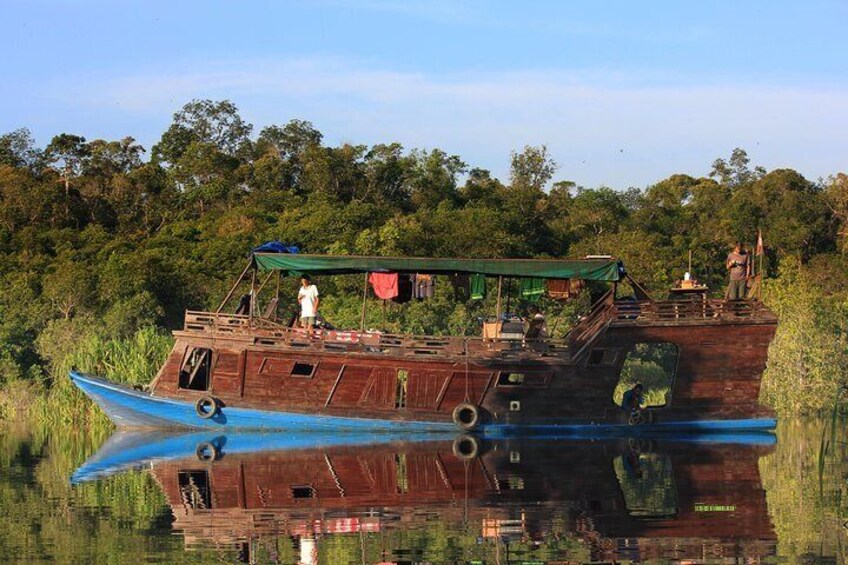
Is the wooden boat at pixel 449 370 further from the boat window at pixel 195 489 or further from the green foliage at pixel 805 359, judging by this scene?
the boat window at pixel 195 489

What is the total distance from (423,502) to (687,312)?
8639 millimetres

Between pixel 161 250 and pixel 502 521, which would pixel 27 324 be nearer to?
pixel 161 250

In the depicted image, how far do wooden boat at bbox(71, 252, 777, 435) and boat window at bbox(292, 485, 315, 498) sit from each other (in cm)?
630

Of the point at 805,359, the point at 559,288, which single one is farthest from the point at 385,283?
the point at 805,359

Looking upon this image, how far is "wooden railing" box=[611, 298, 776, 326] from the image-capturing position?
21.0m

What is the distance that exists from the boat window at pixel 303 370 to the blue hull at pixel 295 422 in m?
0.56

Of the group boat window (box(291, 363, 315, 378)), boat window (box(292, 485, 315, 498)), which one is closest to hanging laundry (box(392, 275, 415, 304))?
boat window (box(291, 363, 315, 378))

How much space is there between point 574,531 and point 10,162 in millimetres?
36805

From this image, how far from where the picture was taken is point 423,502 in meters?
13.5

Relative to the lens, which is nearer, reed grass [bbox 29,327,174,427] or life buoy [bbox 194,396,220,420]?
life buoy [bbox 194,396,220,420]

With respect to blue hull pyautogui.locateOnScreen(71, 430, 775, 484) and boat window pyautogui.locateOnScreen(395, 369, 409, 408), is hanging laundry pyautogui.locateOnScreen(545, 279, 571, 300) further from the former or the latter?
boat window pyautogui.locateOnScreen(395, 369, 409, 408)

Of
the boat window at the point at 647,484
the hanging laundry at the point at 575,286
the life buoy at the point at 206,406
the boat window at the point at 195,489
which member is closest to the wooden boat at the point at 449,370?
the life buoy at the point at 206,406

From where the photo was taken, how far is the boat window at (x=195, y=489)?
44.9ft

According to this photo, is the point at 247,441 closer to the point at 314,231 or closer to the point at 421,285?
the point at 421,285
